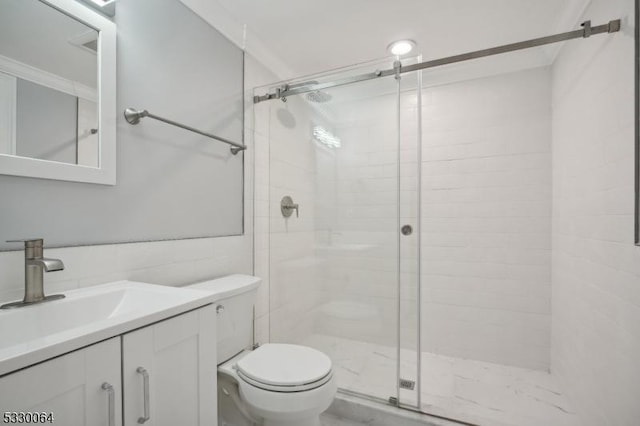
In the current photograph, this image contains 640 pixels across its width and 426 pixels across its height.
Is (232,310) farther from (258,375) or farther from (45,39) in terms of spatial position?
(45,39)

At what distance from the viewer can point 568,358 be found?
1.92m

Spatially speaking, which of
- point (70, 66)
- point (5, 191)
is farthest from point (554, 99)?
point (5, 191)

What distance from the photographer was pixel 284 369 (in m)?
1.41

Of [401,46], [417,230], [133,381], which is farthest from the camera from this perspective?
[401,46]

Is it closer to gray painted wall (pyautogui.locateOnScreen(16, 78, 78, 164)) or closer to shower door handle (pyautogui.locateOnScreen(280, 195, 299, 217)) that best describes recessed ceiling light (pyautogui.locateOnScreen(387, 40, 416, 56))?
shower door handle (pyautogui.locateOnScreen(280, 195, 299, 217))

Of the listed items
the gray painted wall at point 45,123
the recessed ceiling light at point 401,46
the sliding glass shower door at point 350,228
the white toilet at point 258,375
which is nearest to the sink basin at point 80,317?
the white toilet at point 258,375

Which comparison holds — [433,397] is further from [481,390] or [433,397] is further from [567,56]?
[567,56]

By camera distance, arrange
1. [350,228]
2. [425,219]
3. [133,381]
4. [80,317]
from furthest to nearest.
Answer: [425,219], [350,228], [80,317], [133,381]

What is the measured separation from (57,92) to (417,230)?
177 cm

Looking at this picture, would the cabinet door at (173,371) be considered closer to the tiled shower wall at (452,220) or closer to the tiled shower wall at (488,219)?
the tiled shower wall at (452,220)

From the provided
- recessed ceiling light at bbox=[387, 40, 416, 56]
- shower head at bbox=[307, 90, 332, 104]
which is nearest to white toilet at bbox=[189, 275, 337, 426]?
shower head at bbox=[307, 90, 332, 104]

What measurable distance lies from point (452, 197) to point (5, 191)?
8.47ft

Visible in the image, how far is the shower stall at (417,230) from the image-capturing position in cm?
189

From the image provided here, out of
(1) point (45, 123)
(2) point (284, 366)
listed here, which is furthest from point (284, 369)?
(1) point (45, 123)
